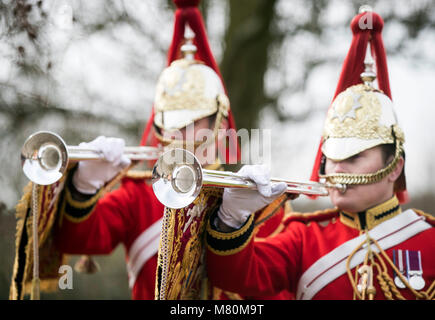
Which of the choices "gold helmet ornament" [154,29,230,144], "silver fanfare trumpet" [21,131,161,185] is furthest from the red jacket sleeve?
"silver fanfare trumpet" [21,131,161,185]

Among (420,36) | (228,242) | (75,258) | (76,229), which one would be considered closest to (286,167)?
(420,36)

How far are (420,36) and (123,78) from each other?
3.03m

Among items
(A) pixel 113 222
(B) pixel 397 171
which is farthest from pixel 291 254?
(A) pixel 113 222

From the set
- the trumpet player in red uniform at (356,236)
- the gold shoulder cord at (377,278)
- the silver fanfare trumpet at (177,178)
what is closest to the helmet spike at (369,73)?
the trumpet player in red uniform at (356,236)

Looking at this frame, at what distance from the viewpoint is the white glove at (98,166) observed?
3665mm

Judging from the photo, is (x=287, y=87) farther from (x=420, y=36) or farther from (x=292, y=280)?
(x=292, y=280)

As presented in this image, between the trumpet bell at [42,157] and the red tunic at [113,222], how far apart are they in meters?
0.59

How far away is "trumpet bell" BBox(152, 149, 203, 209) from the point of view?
8.68ft

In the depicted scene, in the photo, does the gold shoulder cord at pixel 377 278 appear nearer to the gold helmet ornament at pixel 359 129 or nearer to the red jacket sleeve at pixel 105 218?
the gold helmet ornament at pixel 359 129

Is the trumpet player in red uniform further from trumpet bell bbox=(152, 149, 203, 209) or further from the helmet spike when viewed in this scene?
trumpet bell bbox=(152, 149, 203, 209)

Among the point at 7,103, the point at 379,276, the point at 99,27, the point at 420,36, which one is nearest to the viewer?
the point at 379,276

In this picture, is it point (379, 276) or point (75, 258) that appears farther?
point (75, 258)

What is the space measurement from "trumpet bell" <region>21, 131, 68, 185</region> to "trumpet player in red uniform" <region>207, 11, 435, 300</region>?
759 millimetres
